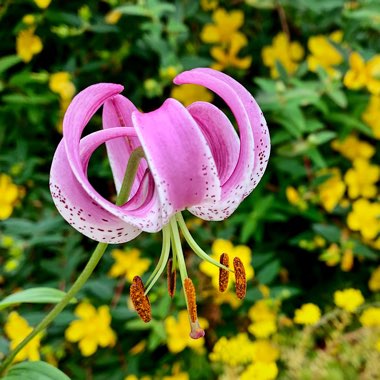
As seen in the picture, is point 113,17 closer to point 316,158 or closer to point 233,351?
point 316,158

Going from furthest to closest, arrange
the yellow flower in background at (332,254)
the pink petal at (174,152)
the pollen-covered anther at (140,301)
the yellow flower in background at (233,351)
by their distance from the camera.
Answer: the yellow flower in background at (332,254)
the yellow flower in background at (233,351)
the pollen-covered anther at (140,301)
the pink petal at (174,152)

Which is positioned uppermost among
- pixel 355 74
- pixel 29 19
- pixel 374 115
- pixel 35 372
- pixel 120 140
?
pixel 120 140

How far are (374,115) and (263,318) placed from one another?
0.52 m

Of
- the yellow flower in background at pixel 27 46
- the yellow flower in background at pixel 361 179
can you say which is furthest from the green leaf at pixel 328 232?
the yellow flower in background at pixel 27 46

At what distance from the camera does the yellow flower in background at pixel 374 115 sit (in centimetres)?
149

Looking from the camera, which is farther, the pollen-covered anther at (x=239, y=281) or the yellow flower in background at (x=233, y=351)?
the yellow flower in background at (x=233, y=351)

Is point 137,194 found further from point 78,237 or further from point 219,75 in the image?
point 78,237

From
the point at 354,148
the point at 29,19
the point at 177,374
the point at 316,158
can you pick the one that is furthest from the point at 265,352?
the point at 29,19

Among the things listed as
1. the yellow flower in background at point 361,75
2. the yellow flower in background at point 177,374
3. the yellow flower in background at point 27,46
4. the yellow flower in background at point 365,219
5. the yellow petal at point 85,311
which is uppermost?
the yellow flower in background at point 27,46

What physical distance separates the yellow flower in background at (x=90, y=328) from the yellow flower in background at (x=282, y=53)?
646 mm

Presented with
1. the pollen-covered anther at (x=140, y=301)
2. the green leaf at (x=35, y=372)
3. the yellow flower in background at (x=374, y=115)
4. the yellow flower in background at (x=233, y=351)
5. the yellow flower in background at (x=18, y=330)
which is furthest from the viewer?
the yellow flower in background at (x=374, y=115)

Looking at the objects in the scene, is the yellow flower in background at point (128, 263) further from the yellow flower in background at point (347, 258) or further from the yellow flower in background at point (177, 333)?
the yellow flower in background at point (347, 258)

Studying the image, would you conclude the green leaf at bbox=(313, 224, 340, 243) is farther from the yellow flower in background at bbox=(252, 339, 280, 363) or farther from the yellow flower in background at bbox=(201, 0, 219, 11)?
the yellow flower in background at bbox=(201, 0, 219, 11)

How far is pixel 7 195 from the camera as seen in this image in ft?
4.37
